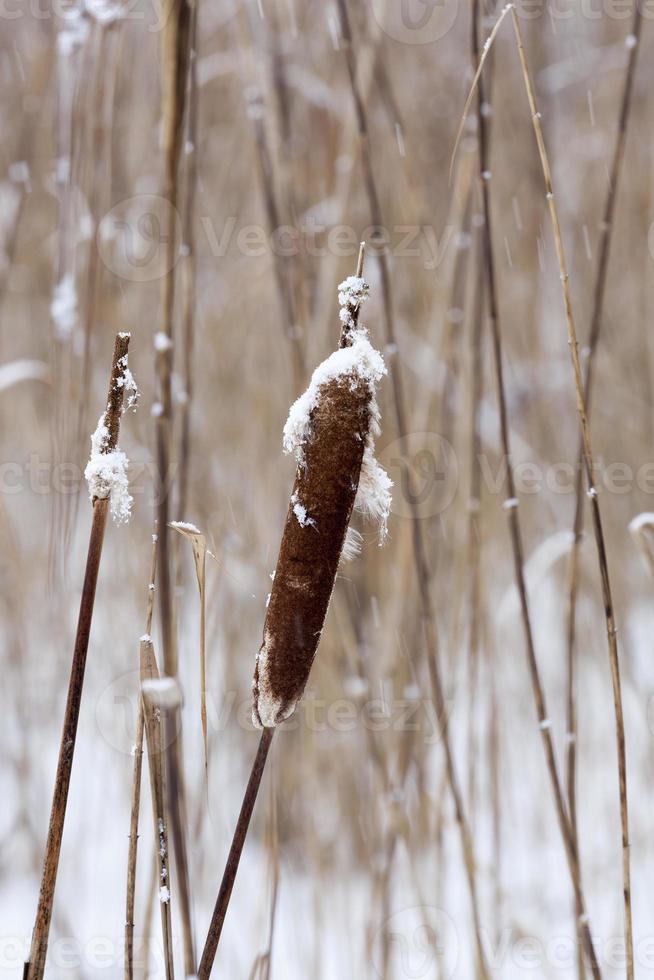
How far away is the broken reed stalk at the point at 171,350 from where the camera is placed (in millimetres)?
440

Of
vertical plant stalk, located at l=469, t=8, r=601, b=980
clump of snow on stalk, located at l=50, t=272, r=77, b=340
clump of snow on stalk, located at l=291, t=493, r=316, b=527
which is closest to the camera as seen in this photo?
clump of snow on stalk, located at l=291, t=493, r=316, b=527

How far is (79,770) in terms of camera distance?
5.29 ft

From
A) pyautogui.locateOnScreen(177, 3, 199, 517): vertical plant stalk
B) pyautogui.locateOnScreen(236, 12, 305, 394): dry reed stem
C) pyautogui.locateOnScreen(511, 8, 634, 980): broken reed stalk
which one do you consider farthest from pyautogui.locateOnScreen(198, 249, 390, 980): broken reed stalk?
pyautogui.locateOnScreen(236, 12, 305, 394): dry reed stem

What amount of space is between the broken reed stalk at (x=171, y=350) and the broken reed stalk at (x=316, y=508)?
17 centimetres

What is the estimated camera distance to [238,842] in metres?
0.28

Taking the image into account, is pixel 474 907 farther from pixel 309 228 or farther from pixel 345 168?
pixel 309 228

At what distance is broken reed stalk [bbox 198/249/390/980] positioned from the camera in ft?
0.87

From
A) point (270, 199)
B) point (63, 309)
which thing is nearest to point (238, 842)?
point (270, 199)

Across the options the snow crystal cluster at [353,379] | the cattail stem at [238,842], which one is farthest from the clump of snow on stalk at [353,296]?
the cattail stem at [238,842]

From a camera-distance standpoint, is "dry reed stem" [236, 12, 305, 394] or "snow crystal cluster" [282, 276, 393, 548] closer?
"snow crystal cluster" [282, 276, 393, 548]

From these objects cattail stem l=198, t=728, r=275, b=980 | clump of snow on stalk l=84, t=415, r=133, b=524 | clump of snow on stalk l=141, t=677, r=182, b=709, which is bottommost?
cattail stem l=198, t=728, r=275, b=980

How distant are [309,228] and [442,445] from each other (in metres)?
0.39

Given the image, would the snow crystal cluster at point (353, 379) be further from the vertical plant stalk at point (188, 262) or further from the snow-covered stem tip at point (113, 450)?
the vertical plant stalk at point (188, 262)

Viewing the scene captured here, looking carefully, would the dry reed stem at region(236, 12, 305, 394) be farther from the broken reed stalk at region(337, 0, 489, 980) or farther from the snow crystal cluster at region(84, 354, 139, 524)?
the snow crystal cluster at region(84, 354, 139, 524)
